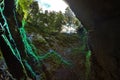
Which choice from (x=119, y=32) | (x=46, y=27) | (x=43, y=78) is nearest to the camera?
(x=119, y=32)

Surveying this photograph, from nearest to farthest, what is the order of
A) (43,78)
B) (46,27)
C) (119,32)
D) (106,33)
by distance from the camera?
1. (119,32)
2. (106,33)
3. (43,78)
4. (46,27)

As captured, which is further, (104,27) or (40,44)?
(40,44)

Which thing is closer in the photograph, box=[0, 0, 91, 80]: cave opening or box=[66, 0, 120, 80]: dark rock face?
box=[66, 0, 120, 80]: dark rock face

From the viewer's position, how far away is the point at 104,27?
15.0ft

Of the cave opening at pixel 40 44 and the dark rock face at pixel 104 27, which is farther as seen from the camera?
the cave opening at pixel 40 44

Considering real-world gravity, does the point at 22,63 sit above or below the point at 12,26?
below

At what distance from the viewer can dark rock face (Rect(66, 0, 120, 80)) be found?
13.8ft

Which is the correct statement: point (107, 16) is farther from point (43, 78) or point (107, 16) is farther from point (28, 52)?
point (43, 78)

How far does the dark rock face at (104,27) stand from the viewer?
4207 mm

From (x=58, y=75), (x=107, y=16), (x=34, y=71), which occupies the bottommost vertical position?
(x=58, y=75)

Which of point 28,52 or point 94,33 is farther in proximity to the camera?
point 28,52

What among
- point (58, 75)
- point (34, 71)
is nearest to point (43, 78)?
point (34, 71)

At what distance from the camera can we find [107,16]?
4.36 m

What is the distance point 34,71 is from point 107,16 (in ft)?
12.0
